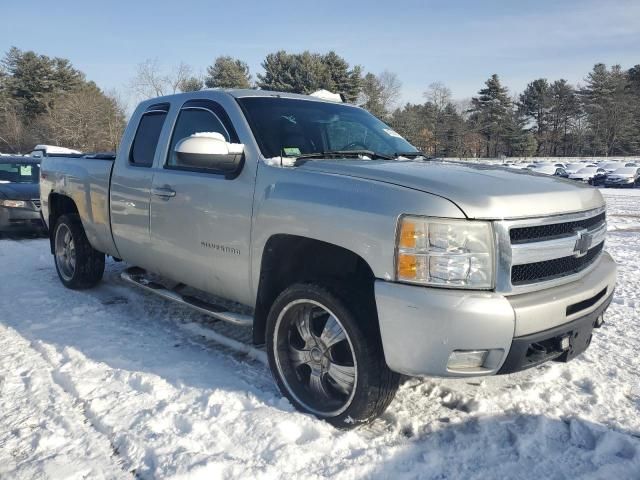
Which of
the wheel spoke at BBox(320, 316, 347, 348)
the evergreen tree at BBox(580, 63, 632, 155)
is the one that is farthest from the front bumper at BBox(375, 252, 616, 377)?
the evergreen tree at BBox(580, 63, 632, 155)

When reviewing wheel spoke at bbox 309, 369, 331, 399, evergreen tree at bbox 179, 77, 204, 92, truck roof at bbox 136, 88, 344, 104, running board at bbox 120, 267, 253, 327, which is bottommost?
wheel spoke at bbox 309, 369, 331, 399

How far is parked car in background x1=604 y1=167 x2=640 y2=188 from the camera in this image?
2998 cm

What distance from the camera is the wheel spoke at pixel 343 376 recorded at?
113 inches

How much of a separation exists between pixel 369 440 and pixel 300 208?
1.32 meters

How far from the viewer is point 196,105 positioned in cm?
399

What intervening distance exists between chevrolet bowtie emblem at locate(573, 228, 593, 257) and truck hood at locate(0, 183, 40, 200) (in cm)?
942

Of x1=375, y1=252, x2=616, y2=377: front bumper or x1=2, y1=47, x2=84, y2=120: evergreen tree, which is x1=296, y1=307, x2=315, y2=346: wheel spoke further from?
x1=2, y1=47, x2=84, y2=120: evergreen tree

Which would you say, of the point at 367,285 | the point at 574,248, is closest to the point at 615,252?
the point at 574,248

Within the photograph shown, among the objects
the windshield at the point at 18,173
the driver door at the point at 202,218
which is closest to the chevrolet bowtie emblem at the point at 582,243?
the driver door at the point at 202,218

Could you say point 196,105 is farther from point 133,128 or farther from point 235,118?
point 133,128

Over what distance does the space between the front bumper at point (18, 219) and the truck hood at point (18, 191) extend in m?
0.25

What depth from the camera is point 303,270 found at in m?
3.24

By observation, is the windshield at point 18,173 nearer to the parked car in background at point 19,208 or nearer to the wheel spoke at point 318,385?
the parked car in background at point 19,208

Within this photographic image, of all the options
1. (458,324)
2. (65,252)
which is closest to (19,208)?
(65,252)
